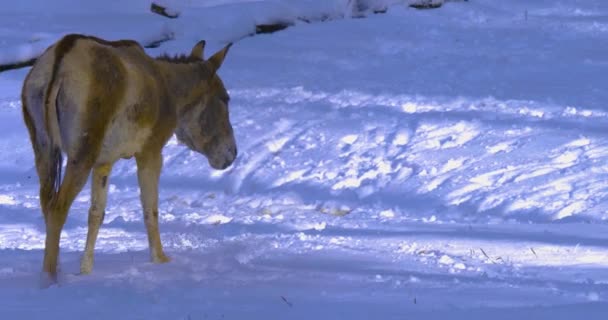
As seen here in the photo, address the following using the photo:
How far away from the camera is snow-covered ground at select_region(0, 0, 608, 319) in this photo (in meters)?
6.86

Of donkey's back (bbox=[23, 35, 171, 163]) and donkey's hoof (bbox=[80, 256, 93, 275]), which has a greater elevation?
donkey's back (bbox=[23, 35, 171, 163])

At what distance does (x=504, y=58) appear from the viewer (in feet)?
49.2

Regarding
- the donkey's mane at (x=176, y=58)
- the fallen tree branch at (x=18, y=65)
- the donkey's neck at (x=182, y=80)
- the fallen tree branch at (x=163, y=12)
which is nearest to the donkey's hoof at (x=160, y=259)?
the donkey's neck at (x=182, y=80)

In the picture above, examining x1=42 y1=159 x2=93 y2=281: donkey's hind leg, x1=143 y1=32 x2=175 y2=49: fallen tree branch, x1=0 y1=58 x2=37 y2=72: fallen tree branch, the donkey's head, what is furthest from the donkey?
x1=143 y1=32 x2=175 y2=49: fallen tree branch

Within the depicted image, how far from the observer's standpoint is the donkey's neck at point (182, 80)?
848 cm

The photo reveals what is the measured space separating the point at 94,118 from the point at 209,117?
5.78ft

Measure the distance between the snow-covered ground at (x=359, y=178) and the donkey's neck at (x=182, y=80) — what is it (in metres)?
1.07

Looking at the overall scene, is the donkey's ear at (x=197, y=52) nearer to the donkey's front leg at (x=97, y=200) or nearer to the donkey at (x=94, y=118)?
the donkey at (x=94, y=118)

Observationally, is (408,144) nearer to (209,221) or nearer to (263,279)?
(209,221)

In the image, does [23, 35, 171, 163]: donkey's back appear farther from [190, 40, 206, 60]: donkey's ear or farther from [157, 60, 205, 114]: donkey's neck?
[190, 40, 206, 60]: donkey's ear

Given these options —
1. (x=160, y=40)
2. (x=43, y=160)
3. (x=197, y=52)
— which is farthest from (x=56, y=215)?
(x=160, y=40)

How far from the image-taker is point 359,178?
11297mm

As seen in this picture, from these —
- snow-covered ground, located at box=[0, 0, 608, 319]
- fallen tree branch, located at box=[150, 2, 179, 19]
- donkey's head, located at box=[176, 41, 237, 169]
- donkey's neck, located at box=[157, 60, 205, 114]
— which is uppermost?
donkey's neck, located at box=[157, 60, 205, 114]

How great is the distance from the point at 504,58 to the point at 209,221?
5.94 metres
